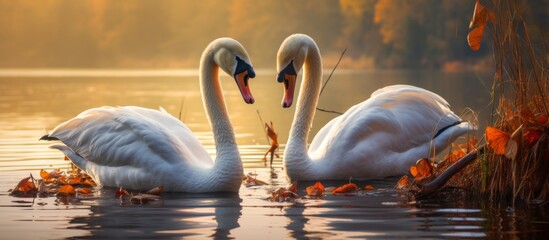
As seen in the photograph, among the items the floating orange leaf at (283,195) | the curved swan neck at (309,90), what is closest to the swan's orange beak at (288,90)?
the curved swan neck at (309,90)

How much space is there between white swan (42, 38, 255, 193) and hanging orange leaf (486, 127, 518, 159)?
2.05 meters

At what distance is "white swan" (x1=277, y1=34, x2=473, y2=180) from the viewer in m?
10.5

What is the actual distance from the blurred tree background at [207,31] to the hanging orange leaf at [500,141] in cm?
7003

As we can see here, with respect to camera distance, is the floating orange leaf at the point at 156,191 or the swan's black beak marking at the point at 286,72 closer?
the floating orange leaf at the point at 156,191

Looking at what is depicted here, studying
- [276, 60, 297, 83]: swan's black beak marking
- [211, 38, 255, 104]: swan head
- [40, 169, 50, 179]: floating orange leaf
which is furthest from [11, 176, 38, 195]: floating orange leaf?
[276, 60, 297, 83]: swan's black beak marking

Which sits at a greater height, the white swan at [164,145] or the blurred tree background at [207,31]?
the blurred tree background at [207,31]

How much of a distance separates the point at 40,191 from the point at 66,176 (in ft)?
4.39

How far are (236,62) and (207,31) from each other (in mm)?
117283

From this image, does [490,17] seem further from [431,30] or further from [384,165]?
[431,30]

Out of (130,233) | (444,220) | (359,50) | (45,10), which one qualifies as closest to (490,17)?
(444,220)

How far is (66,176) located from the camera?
35.1ft

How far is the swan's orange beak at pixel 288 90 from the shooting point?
33.5ft

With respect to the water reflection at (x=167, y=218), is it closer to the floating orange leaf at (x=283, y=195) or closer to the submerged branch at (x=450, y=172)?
the floating orange leaf at (x=283, y=195)

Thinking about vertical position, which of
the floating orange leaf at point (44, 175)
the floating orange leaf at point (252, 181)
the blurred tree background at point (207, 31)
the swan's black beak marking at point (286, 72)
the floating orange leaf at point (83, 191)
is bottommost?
the floating orange leaf at point (83, 191)
